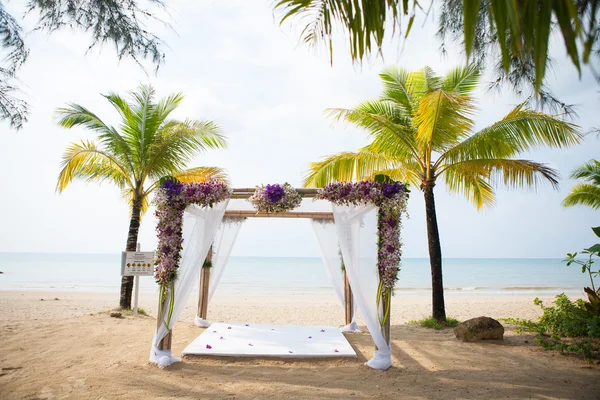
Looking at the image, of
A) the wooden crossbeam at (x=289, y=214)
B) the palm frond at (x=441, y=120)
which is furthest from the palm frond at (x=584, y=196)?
the wooden crossbeam at (x=289, y=214)

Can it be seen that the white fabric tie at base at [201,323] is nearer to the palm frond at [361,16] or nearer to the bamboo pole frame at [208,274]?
the bamboo pole frame at [208,274]

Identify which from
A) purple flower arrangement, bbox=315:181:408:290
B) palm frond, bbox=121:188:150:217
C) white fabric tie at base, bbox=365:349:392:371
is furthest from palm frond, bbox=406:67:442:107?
palm frond, bbox=121:188:150:217

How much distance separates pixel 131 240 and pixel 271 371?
17.9 feet

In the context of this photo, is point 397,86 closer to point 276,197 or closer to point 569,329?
point 276,197

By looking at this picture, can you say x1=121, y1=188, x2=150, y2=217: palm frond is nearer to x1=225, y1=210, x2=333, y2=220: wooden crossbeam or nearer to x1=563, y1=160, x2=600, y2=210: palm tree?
x1=225, y1=210, x2=333, y2=220: wooden crossbeam

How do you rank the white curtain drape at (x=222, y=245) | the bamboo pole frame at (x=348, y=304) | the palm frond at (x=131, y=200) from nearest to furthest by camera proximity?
the white curtain drape at (x=222, y=245), the bamboo pole frame at (x=348, y=304), the palm frond at (x=131, y=200)

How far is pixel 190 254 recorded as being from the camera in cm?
522

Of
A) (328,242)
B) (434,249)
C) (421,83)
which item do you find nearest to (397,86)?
(421,83)

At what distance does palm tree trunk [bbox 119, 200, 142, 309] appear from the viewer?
8.73 m

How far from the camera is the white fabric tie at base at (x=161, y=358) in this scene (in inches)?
188

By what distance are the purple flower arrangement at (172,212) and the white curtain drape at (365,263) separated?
1.78 metres

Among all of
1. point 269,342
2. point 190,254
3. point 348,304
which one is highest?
point 190,254

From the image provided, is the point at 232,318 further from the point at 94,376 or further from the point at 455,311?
the point at 455,311

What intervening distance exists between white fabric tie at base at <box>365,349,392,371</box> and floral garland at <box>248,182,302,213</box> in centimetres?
231
